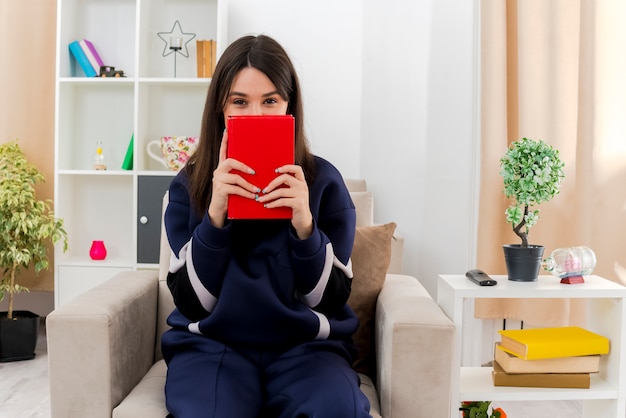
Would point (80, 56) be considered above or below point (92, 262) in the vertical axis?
above

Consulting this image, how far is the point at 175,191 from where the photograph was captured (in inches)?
62.6

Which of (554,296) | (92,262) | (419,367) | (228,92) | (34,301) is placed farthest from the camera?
(34,301)

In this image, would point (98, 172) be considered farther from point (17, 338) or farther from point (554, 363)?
point (554, 363)

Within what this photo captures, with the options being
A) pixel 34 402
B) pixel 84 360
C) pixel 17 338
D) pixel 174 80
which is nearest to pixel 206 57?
pixel 174 80

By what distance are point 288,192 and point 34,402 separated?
157 centimetres

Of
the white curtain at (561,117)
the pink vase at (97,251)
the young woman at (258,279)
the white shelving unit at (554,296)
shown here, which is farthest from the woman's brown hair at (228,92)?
the pink vase at (97,251)

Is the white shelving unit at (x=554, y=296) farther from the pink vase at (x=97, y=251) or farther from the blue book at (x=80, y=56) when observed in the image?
the blue book at (x=80, y=56)

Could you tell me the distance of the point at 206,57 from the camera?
2.98m

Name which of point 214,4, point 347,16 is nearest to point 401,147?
point 347,16

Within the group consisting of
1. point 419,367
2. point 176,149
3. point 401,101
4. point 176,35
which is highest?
point 176,35

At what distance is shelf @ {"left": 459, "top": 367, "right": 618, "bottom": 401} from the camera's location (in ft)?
5.45

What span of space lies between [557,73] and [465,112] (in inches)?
15.6

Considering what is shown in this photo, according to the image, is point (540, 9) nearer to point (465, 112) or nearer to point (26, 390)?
point (465, 112)

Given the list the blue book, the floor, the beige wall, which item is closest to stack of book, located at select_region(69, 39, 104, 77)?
the blue book
